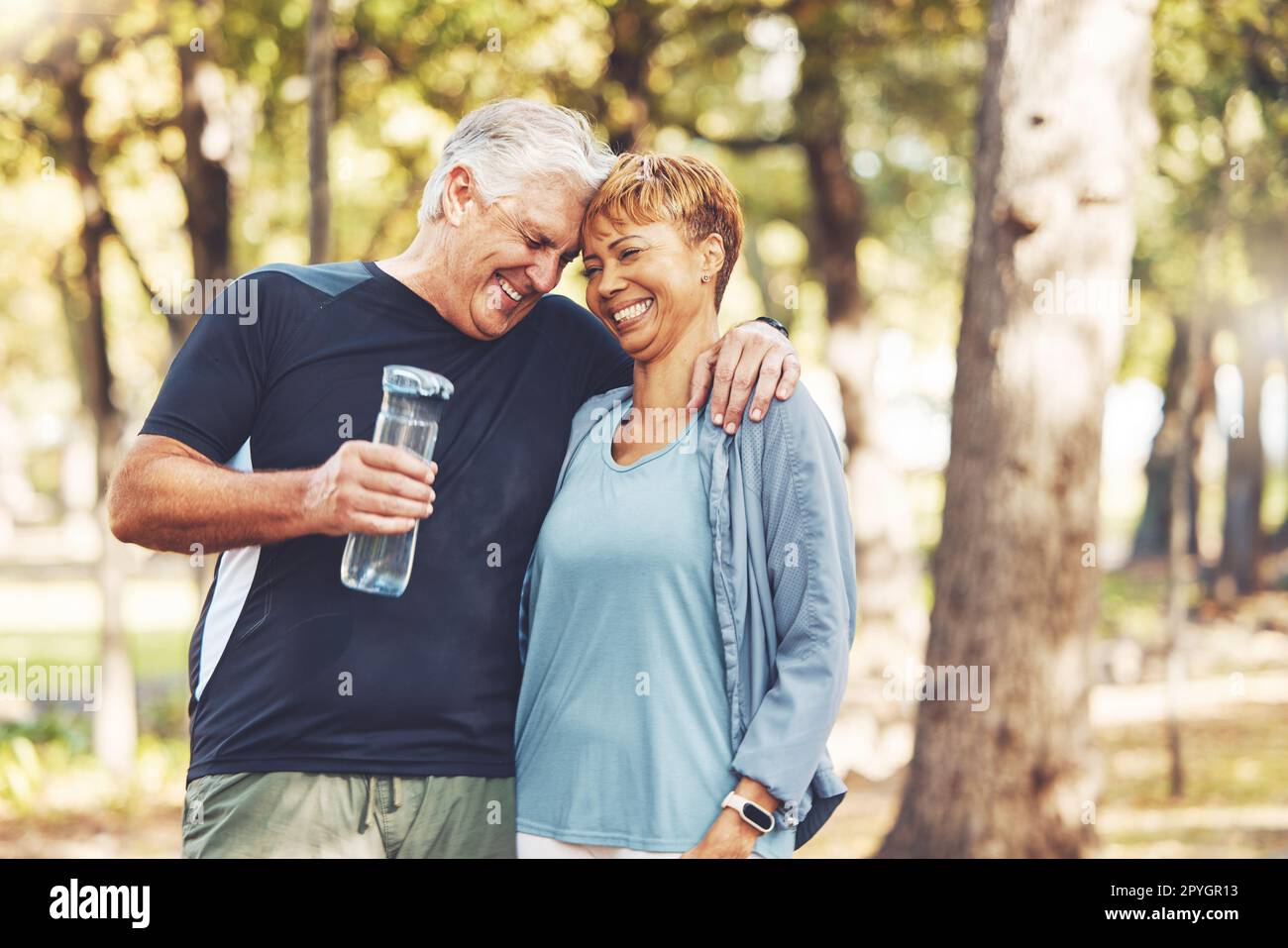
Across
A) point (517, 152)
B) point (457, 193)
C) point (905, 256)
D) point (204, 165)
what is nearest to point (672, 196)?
point (517, 152)

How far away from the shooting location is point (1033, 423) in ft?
20.6

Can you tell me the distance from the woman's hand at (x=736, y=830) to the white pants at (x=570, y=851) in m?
0.06

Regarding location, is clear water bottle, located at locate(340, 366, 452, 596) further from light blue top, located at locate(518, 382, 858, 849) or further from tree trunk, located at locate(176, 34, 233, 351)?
tree trunk, located at locate(176, 34, 233, 351)

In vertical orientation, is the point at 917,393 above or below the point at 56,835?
above

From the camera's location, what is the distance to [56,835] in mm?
8711

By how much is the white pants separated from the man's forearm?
0.82 metres

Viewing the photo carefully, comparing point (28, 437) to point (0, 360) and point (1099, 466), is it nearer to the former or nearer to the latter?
point (0, 360)

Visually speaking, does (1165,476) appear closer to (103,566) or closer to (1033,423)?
(1033,423)

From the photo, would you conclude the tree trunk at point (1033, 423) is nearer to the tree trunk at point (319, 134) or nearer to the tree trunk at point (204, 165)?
the tree trunk at point (319, 134)

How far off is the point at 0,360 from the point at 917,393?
2722 centimetres

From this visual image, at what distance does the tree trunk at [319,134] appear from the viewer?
6078 millimetres

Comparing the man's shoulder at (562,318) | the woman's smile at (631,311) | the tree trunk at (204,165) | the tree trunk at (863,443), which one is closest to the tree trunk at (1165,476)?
the tree trunk at (863,443)

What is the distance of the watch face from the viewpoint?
2.66 meters
